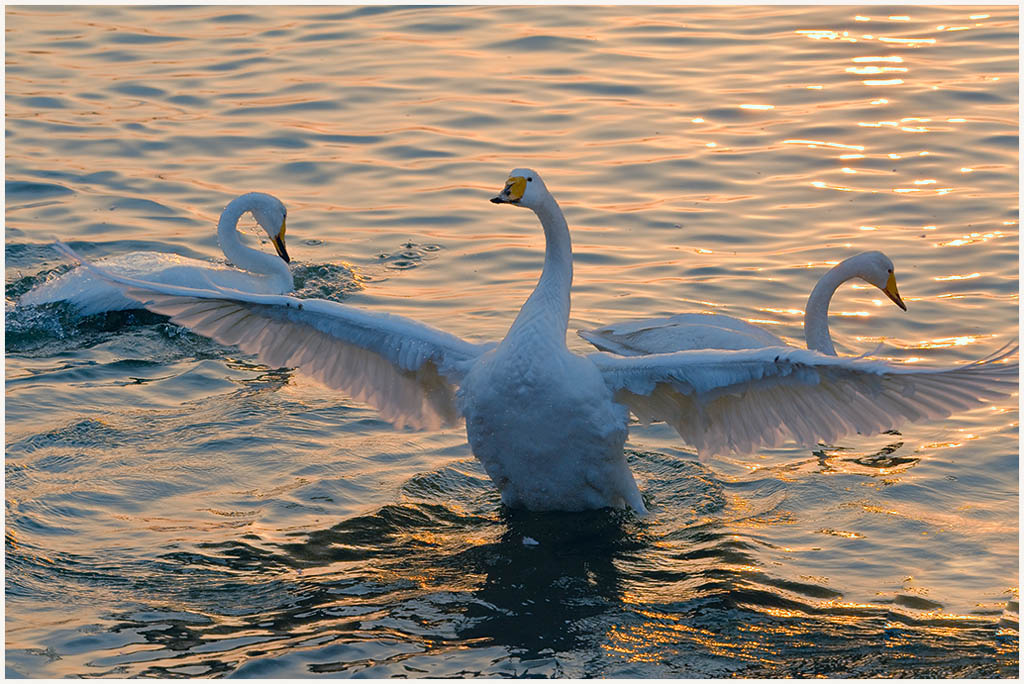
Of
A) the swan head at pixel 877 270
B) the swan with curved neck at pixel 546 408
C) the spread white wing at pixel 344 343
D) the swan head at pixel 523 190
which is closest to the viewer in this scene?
the swan with curved neck at pixel 546 408

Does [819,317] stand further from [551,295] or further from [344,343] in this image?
[344,343]

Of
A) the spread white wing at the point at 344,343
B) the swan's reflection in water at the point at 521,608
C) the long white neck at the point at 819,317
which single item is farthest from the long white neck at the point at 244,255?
the long white neck at the point at 819,317

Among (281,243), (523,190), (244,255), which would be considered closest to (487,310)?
(281,243)

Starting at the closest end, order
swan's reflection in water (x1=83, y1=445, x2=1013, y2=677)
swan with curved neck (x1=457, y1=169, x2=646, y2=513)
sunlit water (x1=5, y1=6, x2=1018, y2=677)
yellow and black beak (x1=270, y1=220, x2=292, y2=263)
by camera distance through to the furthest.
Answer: swan's reflection in water (x1=83, y1=445, x2=1013, y2=677), sunlit water (x1=5, y1=6, x2=1018, y2=677), swan with curved neck (x1=457, y1=169, x2=646, y2=513), yellow and black beak (x1=270, y1=220, x2=292, y2=263)

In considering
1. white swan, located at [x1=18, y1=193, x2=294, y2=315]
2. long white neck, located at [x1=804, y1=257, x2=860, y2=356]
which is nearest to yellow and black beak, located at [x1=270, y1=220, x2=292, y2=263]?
white swan, located at [x1=18, y1=193, x2=294, y2=315]

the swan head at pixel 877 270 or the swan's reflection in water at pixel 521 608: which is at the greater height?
the swan head at pixel 877 270

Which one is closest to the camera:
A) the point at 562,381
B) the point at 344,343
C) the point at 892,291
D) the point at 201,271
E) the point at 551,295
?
the point at 562,381

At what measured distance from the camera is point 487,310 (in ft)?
34.0

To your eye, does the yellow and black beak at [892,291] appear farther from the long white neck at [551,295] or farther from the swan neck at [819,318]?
the long white neck at [551,295]

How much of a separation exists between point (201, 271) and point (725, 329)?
3.91m

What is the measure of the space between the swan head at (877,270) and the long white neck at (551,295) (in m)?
3.06

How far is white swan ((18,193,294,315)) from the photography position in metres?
10.1

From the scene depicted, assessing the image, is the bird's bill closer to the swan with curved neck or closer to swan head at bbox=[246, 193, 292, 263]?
the swan with curved neck

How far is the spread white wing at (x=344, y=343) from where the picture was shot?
744 centimetres
